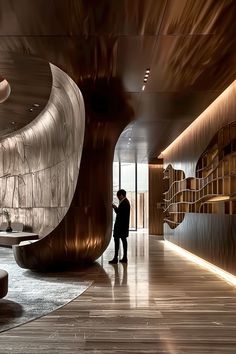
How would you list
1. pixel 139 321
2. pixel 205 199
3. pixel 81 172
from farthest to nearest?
pixel 205 199 < pixel 81 172 < pixel 139 321

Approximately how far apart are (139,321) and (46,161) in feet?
26.1

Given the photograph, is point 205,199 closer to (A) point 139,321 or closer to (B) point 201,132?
(B) point 201,132


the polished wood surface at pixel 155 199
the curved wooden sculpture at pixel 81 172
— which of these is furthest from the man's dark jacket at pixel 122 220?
the polished wood surface at pixel 155 199

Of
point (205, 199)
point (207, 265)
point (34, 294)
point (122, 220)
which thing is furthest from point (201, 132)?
point (34, 294)

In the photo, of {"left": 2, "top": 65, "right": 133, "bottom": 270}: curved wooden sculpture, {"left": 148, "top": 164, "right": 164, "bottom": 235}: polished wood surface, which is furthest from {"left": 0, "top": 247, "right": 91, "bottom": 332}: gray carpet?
{"left": 148, "top": 164, "right": 164, "bottom": 235}: polished wood surface

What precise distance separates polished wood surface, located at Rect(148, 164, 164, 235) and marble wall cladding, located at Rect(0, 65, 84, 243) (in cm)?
611

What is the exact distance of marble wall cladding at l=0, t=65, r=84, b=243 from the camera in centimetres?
794

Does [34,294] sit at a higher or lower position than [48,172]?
lower

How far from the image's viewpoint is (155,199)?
56.4ft

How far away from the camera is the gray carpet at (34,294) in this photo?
422cm

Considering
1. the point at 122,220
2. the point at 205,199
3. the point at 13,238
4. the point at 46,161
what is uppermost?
the point at 46,161

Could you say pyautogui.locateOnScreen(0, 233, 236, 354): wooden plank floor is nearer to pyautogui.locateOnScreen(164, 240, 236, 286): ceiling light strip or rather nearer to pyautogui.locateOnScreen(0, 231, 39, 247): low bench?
pyautogui.locateOnScreen(164, 240, 236, 286): ceiling light strip

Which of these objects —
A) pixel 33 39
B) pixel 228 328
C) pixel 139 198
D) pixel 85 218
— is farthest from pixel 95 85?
pixel 139 198

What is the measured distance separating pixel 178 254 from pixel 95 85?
5349mm
